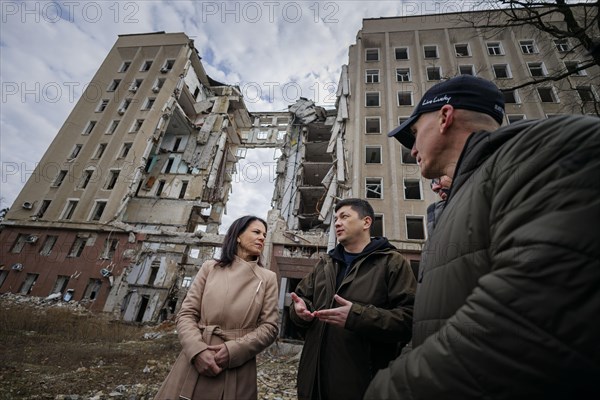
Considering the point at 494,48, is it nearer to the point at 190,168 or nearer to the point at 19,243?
the point at 190,168

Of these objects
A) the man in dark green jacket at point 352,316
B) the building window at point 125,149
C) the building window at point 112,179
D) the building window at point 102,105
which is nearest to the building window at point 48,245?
the building window at point 112,179

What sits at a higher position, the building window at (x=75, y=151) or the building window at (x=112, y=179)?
the building window at (x=75, y=151)

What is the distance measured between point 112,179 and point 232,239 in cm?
2604

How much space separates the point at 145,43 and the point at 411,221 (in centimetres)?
3503

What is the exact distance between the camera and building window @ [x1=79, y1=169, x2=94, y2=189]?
22995mm

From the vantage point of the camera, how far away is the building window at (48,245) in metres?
19.2

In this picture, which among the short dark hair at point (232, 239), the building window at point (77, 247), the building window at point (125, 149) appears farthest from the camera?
the building window at point (125, 149)

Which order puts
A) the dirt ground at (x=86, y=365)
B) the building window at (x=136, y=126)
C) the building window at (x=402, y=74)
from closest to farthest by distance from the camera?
the dirt ground at (x=86, y=365), the building window at (x=402, y=74), the building window at (x=136, y=126)

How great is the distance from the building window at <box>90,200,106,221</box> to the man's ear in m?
26.5

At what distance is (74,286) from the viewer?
1745 cm

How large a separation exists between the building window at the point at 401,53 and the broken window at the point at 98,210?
29.0 meters

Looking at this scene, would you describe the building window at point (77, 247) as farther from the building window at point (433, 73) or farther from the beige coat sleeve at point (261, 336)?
the building window at point (433, 73)

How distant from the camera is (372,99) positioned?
21.6 meters

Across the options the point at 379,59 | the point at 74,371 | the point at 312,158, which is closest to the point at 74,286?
the point at 74,371
